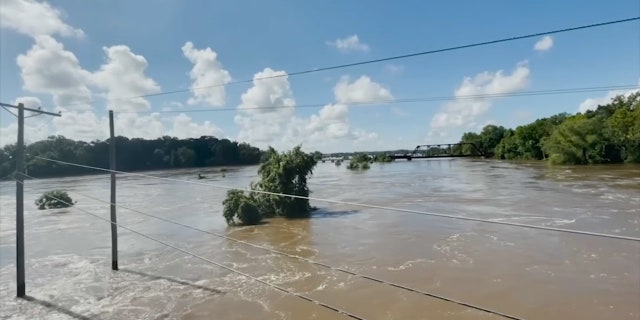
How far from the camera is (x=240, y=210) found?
24.1 meters

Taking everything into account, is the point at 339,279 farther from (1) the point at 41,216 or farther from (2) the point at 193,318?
(1) the point at 41,216

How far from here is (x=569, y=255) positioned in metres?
15.3

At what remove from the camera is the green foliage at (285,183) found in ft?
86.9

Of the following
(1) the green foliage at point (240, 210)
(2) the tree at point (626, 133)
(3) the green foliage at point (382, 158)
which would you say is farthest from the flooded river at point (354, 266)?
(3) the green foliage at point (382, 158)

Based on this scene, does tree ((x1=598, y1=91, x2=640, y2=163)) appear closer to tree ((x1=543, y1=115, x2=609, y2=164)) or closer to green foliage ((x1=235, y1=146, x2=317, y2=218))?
tree ((x1=543, y1=115, x2=609, y2=164))

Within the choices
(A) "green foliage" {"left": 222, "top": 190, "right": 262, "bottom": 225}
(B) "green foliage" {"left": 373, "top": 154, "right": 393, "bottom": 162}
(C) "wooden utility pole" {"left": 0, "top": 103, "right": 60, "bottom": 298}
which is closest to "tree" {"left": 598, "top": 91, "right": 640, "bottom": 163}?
(A) "green foliage" {"left": 222, "top": 190, "right": 262, "bottom": 225}

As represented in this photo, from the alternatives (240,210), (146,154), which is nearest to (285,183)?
(240,210)

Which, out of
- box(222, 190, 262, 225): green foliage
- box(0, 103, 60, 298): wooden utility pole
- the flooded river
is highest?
box(0, 103, 60, 298): wooden utility pole

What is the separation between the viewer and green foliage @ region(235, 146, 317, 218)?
26.5 m

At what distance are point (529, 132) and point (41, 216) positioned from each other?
82.5m

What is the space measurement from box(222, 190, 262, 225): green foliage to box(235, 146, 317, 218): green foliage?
1115 millimetres

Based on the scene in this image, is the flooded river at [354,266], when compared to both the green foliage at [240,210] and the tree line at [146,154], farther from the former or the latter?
the tree line at [146,154]

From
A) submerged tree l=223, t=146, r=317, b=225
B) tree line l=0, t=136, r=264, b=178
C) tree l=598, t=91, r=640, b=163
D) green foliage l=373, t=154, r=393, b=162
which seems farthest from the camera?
green foliage l=373, t=154, r=393, b=162

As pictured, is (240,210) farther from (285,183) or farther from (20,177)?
(20,177)
